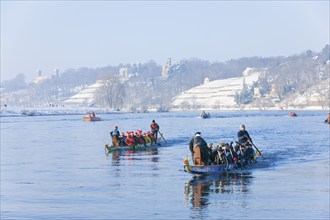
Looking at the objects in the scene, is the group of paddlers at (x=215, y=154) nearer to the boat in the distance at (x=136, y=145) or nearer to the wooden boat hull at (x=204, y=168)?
the wooden boat hull at (x=204, y=168)

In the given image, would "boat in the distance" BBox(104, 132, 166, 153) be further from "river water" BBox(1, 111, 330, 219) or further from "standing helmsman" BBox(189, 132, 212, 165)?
"standing helmsman" BBox(189, 132, 212, 165)

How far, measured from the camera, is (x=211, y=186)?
38438 millimetres

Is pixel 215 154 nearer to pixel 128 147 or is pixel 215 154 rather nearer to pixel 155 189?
pixel 155 189

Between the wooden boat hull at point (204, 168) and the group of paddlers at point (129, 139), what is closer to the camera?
the wooden boat hull at point (204, 168)

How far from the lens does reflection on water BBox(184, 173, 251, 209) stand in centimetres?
3418

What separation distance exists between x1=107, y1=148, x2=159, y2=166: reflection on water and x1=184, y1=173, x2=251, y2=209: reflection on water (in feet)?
37.7

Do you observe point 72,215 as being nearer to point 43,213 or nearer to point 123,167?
point 43,213

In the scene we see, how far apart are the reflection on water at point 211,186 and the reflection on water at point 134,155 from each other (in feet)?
37.7

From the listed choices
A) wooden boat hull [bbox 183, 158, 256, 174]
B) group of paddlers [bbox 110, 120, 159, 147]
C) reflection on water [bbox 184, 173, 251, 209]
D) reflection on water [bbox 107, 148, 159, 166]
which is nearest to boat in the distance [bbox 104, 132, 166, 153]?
group of paddlers [bbox 110, 120, 159, 147]

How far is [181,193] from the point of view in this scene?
3612 cm

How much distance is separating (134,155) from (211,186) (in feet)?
74.8

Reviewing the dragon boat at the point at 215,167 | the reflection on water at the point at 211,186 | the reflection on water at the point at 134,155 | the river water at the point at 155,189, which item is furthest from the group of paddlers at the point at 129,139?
the reflection on water at the point at 211,186

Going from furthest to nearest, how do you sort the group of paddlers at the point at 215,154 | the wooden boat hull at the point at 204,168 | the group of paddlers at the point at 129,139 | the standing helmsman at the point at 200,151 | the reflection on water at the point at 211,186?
1. the group of paddlers at the point at 129,139
2. the group of paddlers at the point at 215,154
3. the standing helmsman at the point at 200,151
4. the wooden boat hull at the point at 204,168
5. the reflection on water at the point at 211,186

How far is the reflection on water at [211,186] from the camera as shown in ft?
112
